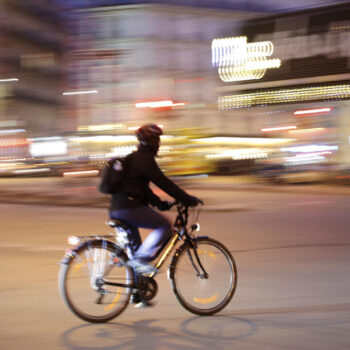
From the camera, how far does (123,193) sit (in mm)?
4973

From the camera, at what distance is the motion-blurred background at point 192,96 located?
50.0 feet

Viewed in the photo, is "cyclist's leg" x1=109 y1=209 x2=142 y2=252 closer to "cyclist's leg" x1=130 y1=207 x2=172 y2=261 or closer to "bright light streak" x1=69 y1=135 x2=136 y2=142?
"cyclist's leg" x1=130 y1=207 x2=172 y2=261

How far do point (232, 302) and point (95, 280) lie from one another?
4.71 ft

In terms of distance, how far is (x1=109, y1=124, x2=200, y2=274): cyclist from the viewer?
4922 mm

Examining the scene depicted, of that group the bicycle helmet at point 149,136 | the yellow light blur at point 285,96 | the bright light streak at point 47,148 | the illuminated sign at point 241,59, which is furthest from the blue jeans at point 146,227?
the illuminated sign at point 241,59

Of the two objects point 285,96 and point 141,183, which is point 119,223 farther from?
point 285,96

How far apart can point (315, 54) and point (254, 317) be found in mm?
26324

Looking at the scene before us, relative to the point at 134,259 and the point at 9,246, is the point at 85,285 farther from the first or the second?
the point at 9,246

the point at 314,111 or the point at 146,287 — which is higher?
the point at 314,111

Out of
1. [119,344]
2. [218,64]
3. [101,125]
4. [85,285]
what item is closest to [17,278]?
[85,285]

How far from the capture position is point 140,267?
16.6 ft

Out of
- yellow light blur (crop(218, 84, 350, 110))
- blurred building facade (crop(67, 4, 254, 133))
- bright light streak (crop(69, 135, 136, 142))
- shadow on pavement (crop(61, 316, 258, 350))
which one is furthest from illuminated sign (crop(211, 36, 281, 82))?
shadow on pavement (crop(61, 316, 258, 350))

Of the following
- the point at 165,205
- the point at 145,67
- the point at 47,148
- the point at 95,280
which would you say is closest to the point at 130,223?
the point at 165,205

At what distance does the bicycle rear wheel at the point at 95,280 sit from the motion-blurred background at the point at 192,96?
9872mm
